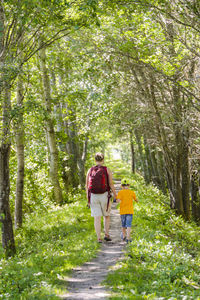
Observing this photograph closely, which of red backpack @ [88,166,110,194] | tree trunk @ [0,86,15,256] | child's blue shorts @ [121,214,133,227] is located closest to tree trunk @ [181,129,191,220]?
child's blue shorts @ [121,214,133,227]

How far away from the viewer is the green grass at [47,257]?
17.2 feet

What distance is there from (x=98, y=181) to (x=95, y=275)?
2425 mm

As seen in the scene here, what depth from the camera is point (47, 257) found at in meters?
6.92

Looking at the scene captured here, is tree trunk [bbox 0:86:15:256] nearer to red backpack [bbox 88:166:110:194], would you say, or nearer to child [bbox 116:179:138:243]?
red backpack [bbox 88:166:110:194]

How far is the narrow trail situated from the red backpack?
1387mm

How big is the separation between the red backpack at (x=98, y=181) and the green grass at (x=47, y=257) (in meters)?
1.30

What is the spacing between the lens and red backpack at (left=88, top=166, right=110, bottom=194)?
25.6 feet

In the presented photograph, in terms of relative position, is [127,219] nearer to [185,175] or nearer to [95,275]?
[95,275]

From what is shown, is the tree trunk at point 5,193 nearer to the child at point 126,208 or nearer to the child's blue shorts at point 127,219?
the child at point 126,208

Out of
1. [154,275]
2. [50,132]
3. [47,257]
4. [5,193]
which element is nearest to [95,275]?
[154,275]

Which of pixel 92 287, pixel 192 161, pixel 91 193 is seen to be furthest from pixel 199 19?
pixel 192 161

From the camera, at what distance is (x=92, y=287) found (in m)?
5.32

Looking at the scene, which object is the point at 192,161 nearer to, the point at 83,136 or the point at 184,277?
the point at 83,136

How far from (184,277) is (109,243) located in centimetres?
321
